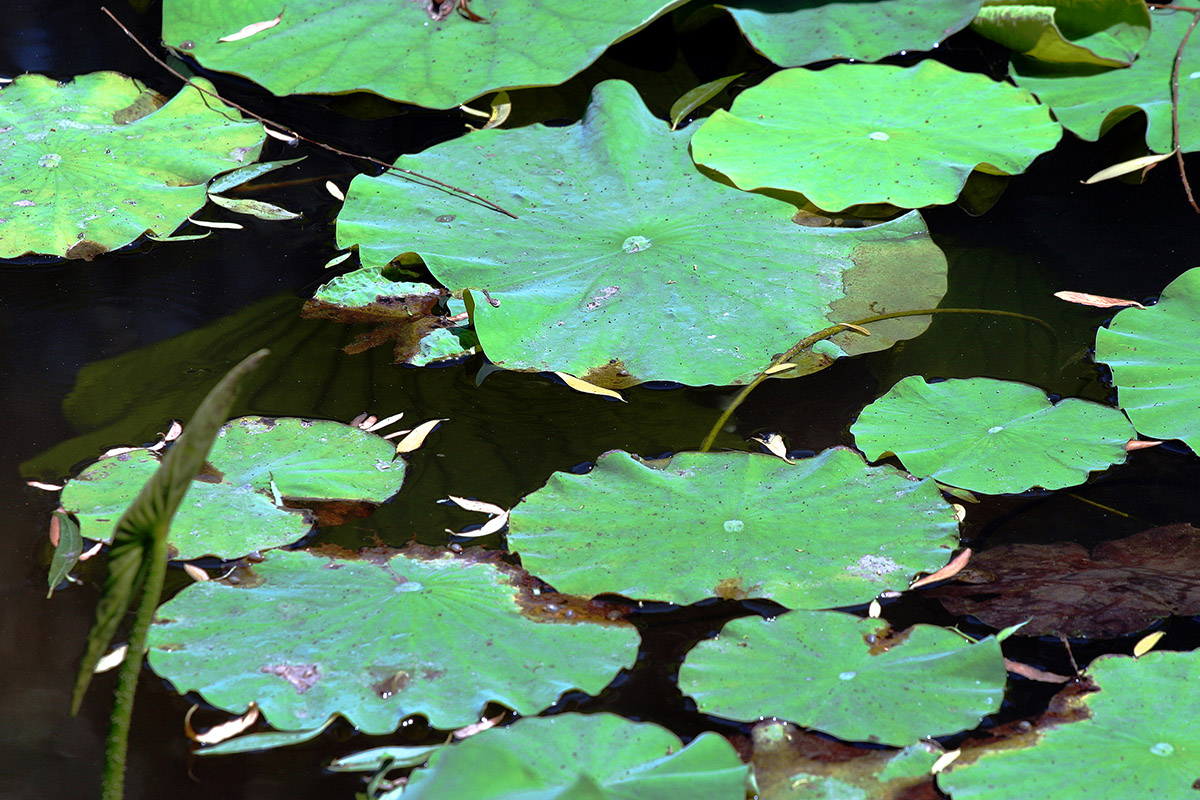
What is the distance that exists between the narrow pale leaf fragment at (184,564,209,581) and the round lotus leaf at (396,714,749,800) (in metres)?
0.46

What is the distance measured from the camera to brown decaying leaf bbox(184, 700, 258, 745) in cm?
111

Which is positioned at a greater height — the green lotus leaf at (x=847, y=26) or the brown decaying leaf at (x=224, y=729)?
the green lotus leaf at (x=847, y=26)

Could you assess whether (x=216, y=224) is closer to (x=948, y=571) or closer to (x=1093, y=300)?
(x=948, y=571)

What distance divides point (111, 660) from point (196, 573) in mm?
143

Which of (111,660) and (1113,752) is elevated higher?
(1113,752)

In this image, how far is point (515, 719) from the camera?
1121 mm

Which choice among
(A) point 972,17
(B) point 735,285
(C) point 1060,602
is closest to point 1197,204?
(A) point 972,17

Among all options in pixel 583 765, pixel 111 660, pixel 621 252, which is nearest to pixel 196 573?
pixel 111 660

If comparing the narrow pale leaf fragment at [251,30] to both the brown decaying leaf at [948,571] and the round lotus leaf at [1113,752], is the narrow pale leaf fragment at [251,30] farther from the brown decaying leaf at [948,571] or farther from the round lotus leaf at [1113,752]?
the round lotus leaf at [1113,752]

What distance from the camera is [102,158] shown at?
2.07m

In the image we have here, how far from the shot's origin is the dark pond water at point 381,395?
1158 millimetres

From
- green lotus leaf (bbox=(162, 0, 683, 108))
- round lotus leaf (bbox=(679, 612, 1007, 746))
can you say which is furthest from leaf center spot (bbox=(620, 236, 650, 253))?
round lotus leaf (bbox=(679, 612, 1007, 746))

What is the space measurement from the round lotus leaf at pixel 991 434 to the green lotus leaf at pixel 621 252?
17 cm

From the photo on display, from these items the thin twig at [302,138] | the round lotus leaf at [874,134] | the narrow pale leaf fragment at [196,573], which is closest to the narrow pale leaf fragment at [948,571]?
the round lotus leaf at [874,134]
